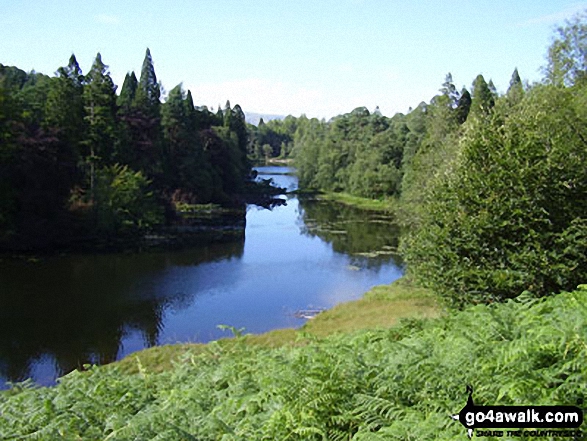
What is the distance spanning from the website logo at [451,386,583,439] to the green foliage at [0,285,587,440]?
0.11 m

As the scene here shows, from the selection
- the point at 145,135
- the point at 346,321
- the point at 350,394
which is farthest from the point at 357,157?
the point at 350,394

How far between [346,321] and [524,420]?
55.7 ft

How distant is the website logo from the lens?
4336 millimetres

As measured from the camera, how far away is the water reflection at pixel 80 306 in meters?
20.4

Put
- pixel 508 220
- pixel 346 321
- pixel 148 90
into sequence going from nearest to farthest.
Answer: pixel 508 220 < pixel 346 321 < pixel 148 90

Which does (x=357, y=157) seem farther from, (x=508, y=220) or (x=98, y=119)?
(x=508, y=220)

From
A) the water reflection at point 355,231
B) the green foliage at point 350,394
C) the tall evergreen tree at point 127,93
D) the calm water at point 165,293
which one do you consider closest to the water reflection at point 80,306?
the calm water at point 165,293

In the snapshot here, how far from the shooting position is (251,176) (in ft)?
310

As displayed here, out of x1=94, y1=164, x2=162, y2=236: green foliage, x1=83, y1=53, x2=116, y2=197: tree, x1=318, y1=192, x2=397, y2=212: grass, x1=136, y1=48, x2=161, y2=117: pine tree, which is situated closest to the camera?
x1=94, y1=164, x2=162, y2=236: green foliage

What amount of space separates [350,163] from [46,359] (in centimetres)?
6791

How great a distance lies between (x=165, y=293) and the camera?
2852cm

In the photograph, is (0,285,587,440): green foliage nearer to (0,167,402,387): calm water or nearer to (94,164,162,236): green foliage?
(0,167,402,387): calm water

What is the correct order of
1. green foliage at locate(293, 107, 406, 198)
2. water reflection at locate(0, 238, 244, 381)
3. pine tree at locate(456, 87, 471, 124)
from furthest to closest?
green foliage at locate(293, 107, 406, 198), pine tree at locate(456, 87, 471, 124), water reflection at locate(0, 238, 244, 381)

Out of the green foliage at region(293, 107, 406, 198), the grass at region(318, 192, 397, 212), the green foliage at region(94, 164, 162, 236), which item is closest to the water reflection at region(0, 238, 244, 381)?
the green foliage at region(94, 164, 162, 236)
